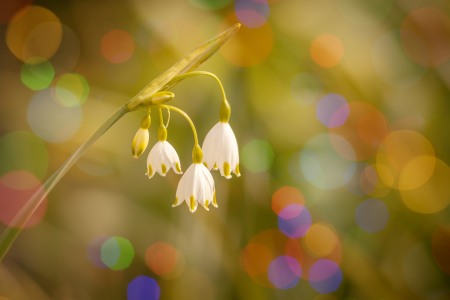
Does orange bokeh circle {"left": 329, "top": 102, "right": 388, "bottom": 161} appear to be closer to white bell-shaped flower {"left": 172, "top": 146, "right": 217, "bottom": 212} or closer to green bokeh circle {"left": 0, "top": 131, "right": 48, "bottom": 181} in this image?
white bell-shaped flower {"left": 172, "top": 146, "right": 217, "bottom": 212}

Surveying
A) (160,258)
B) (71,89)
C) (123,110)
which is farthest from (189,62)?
(160,258)

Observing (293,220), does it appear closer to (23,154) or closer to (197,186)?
(197,186)

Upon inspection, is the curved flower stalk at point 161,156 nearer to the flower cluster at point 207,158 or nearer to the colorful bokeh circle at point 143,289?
the flower cluster at point 207,158

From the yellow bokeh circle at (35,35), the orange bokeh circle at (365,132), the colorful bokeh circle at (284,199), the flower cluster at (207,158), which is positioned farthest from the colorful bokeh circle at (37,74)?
the orange bokeh circle at (365,132)

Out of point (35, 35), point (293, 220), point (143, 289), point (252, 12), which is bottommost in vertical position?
point (143, 289)

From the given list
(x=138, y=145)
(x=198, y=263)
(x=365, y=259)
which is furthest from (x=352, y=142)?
(x=138, y=145)

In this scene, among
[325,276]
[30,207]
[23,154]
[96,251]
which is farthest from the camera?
[325,276]
